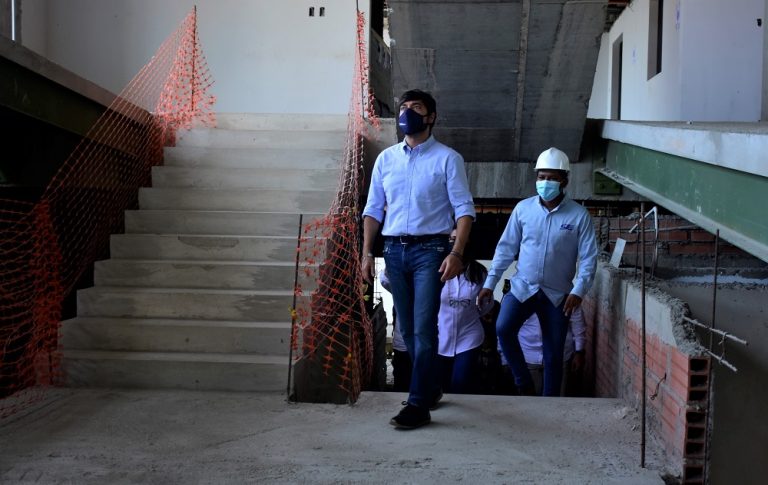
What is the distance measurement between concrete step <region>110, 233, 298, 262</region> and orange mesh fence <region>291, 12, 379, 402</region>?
23 centimetres

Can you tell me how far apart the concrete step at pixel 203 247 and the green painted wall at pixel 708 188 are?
299cm

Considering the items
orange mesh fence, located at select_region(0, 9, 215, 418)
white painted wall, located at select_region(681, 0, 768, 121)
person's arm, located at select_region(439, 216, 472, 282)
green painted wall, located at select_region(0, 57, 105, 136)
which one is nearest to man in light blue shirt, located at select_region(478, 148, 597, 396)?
person's arm, located at select_region(439, 216, 472, 282)

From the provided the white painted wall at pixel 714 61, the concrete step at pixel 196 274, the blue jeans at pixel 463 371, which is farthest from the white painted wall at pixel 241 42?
the blue jeans at pixel 463 371

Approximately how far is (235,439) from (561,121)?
15.7 feet

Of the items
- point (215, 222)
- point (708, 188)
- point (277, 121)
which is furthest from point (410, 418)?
point (277, 121)

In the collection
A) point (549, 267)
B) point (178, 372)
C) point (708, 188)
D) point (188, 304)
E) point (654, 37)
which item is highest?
point (654, 37)

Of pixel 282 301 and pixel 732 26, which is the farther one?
pixel 732 26

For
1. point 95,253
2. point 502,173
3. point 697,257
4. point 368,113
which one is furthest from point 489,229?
point 95,253

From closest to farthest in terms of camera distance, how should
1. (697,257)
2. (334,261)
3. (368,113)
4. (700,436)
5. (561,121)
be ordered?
(700,436) < (334,261) < (697,257) < (561,121) < (368,113)

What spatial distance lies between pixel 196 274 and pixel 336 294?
110 centimetres

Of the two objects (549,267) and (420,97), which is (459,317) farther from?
(420,97)

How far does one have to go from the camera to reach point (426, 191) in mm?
4043

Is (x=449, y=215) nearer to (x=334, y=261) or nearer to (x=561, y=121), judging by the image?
(x=334, y=261)

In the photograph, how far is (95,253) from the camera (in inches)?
236
